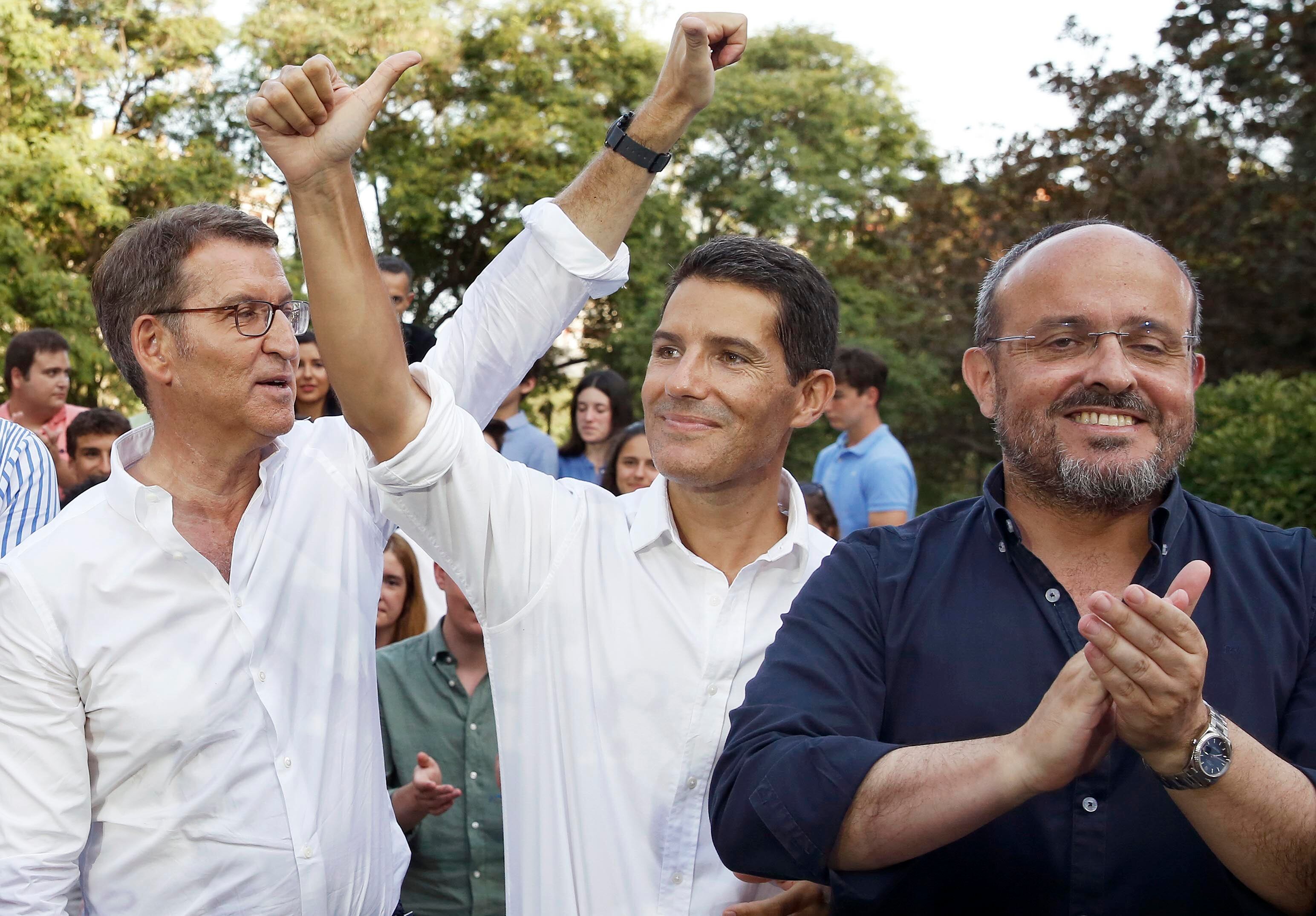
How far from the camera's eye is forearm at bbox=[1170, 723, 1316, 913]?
1680 millimetres

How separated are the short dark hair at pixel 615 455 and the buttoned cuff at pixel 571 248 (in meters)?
2.88

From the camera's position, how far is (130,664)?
2383 mm

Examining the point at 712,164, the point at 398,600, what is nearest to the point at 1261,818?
the point at 398,600

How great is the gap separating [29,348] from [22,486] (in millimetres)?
3906

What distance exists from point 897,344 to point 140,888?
1962cm

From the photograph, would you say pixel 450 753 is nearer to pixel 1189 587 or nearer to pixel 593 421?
pixel 1189 587

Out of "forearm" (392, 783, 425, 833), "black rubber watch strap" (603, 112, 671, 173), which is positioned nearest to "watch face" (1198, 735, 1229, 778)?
"black rubber watch strap" (603, 112, 671, 173)

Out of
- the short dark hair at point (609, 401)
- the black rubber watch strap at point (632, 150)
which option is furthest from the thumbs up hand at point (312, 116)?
the short dark hair at point (609, 401)

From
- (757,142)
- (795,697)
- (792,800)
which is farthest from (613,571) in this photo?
(757,142)

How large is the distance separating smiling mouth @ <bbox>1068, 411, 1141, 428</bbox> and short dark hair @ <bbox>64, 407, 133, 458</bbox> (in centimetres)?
579

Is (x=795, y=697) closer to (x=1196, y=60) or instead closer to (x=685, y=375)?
(x=685, y=375)

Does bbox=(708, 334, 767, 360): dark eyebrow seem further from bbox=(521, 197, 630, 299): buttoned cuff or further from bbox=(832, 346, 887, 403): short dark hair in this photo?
bbox=(832, 346, 887, 403): short dark hair

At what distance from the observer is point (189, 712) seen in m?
2.38

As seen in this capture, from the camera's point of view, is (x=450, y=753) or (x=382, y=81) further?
(x=450, y=753)
